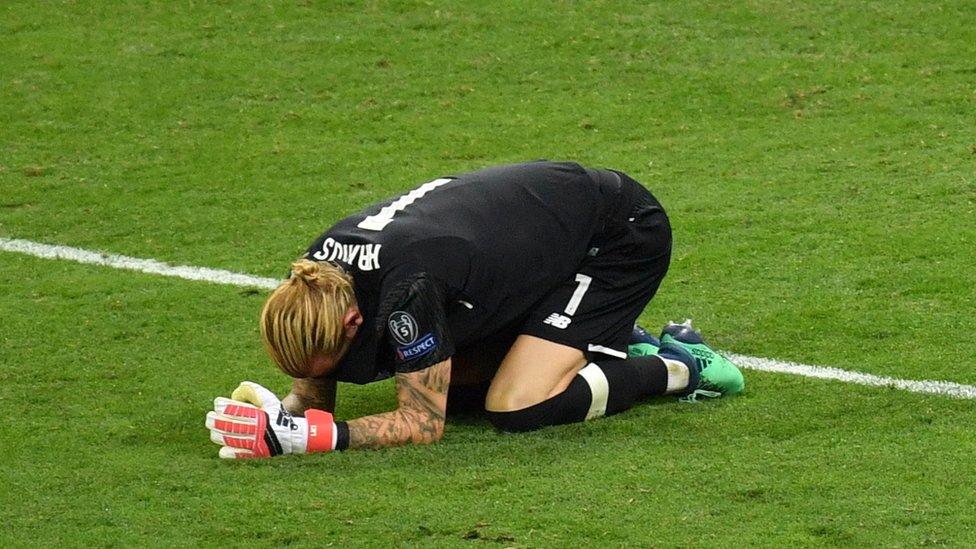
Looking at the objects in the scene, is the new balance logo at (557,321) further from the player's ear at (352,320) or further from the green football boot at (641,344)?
the player's ear at (352,320)

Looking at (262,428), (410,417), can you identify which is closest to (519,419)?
(410,417)

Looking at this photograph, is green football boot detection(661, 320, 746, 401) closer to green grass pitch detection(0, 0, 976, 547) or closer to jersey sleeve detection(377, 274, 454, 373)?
green grass pitch detection(0, 0, 976, 547)

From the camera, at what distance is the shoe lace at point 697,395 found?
5332 mm

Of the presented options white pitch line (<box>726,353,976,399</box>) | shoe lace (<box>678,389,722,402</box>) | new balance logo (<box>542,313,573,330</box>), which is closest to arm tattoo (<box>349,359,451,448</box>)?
new balance logo (<box>542,313,573,330</box>)

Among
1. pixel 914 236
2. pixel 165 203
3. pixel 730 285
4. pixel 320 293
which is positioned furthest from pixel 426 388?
pixel 165 203

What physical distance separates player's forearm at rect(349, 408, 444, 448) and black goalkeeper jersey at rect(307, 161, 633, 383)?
152 mm

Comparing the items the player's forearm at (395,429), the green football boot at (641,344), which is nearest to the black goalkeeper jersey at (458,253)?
the player's forearm at (395,429)

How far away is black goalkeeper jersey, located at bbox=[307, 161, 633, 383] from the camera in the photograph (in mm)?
4672

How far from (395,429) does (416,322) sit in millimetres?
356

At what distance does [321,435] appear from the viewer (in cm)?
475

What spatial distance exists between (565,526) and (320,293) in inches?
40.8

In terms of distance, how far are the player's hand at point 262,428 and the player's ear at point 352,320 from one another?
0.93ft

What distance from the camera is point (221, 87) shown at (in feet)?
33.0


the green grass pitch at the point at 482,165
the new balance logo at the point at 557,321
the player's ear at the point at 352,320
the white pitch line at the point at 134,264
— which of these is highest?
the player's ear at the point at 352,320
